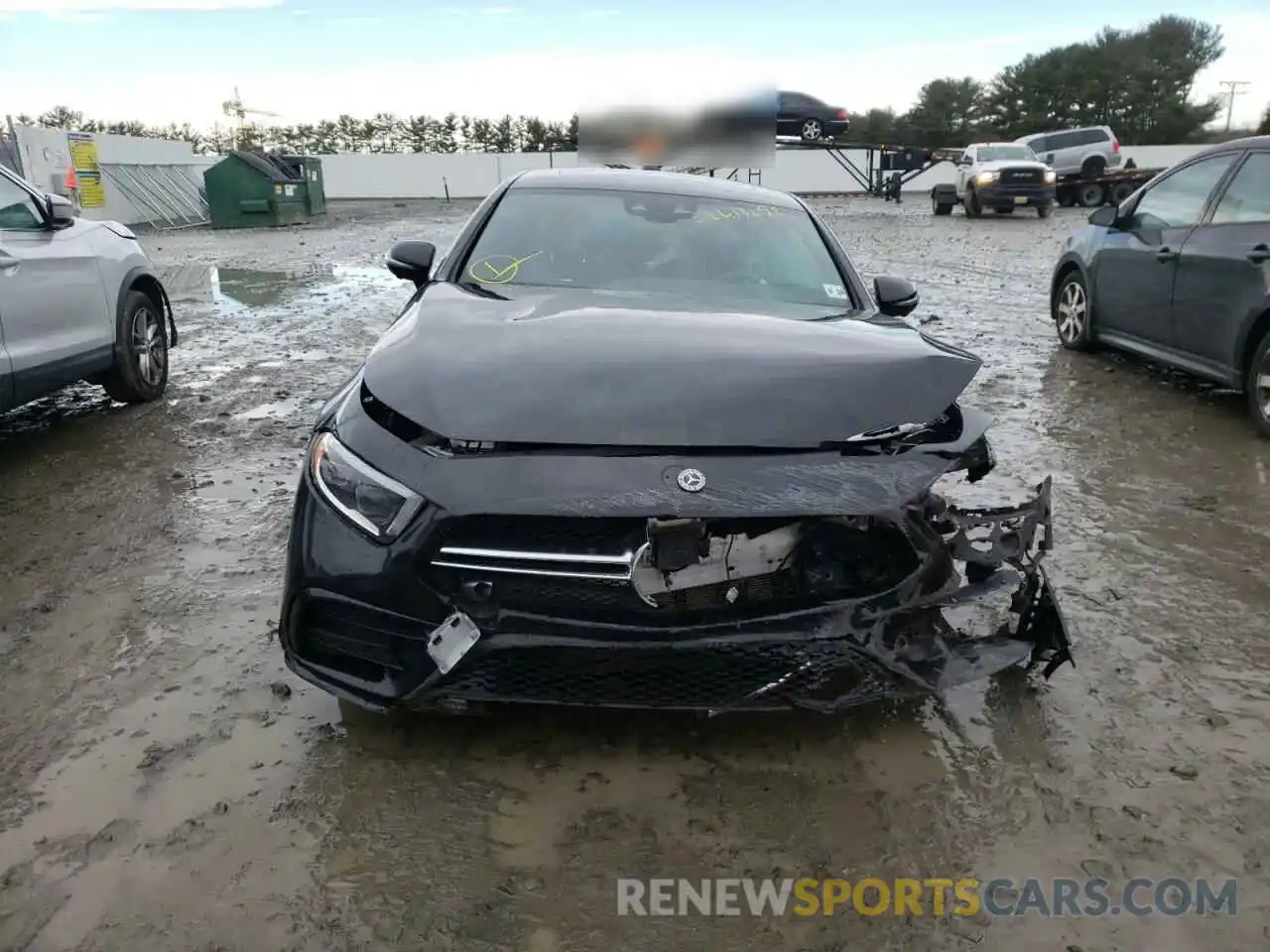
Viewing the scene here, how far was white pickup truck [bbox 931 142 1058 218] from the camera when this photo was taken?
2358 cm

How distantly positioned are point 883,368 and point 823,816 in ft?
3.72

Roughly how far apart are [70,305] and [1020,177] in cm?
2304

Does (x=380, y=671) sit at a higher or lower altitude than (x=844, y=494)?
lower

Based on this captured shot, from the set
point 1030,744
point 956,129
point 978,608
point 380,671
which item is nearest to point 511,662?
A: point 380,671

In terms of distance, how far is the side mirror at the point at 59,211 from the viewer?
17.3 feet

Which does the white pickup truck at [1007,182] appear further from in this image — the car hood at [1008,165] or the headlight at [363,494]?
the headlight at [363,494]

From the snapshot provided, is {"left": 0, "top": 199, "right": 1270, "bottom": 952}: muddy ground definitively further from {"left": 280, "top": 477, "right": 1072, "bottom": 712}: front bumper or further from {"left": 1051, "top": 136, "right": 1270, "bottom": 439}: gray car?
{"left": 1051, "top": 136, "right": 1270, "bottom": 439}: gray car

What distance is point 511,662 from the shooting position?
7.18 ft

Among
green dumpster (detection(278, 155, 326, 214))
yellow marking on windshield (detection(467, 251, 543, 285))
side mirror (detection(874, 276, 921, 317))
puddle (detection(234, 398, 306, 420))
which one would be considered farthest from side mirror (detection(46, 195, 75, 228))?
green dumpster (detection(278, 155, 326, 214))

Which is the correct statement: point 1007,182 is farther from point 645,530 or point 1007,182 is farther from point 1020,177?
point 645,530

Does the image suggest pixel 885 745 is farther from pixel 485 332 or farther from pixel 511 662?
pixel 485 332

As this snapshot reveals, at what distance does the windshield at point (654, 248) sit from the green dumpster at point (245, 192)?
77.7 ft

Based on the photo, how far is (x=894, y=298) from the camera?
144 inches

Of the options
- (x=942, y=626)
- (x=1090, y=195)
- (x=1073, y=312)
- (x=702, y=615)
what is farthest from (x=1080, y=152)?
(x=702, y=615)
